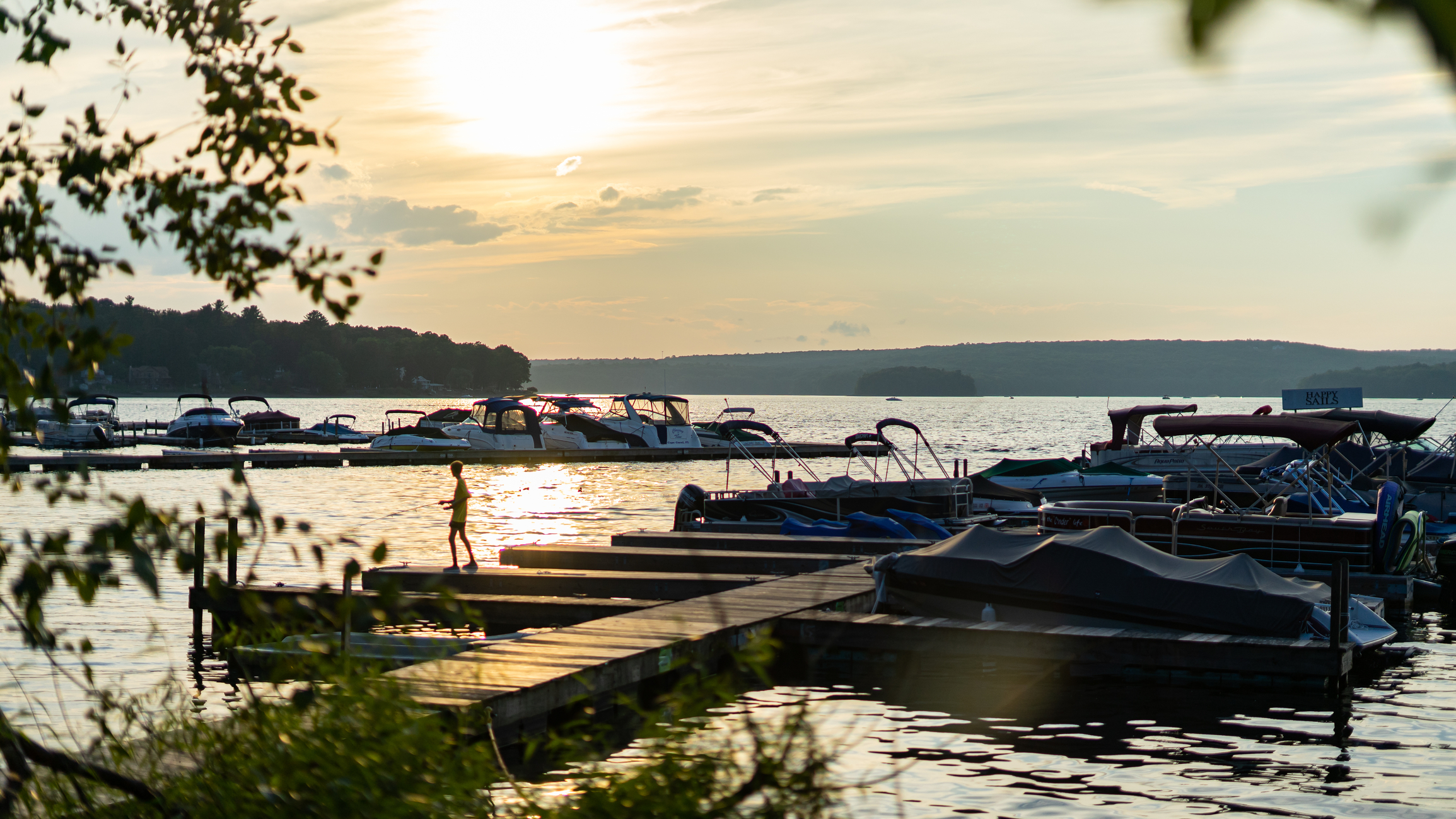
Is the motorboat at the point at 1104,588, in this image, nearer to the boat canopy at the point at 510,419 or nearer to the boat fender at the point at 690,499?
the boat fender at the point at 690,499

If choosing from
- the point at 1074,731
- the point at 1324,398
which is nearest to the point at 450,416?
the point at 1324,398

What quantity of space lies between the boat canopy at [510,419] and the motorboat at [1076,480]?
1381 inches

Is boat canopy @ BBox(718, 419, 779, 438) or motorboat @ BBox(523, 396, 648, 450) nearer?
boat canopy @ BBox(718, 419, 779, 438)

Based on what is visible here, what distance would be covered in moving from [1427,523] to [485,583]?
2396 cm

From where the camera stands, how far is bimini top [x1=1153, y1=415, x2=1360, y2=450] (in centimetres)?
2092

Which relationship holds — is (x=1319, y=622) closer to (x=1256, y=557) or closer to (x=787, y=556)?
(x=1256, y=557)

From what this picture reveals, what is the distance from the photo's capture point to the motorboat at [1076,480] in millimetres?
32594

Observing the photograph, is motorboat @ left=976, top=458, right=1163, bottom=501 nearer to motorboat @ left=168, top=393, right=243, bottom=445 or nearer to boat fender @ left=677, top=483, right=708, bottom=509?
boat fender @ left=677, top=483, right=708, bottom=509

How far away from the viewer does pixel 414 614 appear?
573cm

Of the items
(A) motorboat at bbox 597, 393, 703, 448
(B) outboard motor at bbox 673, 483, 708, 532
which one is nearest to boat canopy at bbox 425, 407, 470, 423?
(A) motorboat at bbox 597, 393, 703, 448

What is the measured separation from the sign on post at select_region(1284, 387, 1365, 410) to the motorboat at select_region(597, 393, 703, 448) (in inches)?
1462

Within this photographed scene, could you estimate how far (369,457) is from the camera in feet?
210

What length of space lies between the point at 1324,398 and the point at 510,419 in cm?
4451

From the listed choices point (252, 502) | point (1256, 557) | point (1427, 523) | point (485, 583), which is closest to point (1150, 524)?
point (1256, 557)
